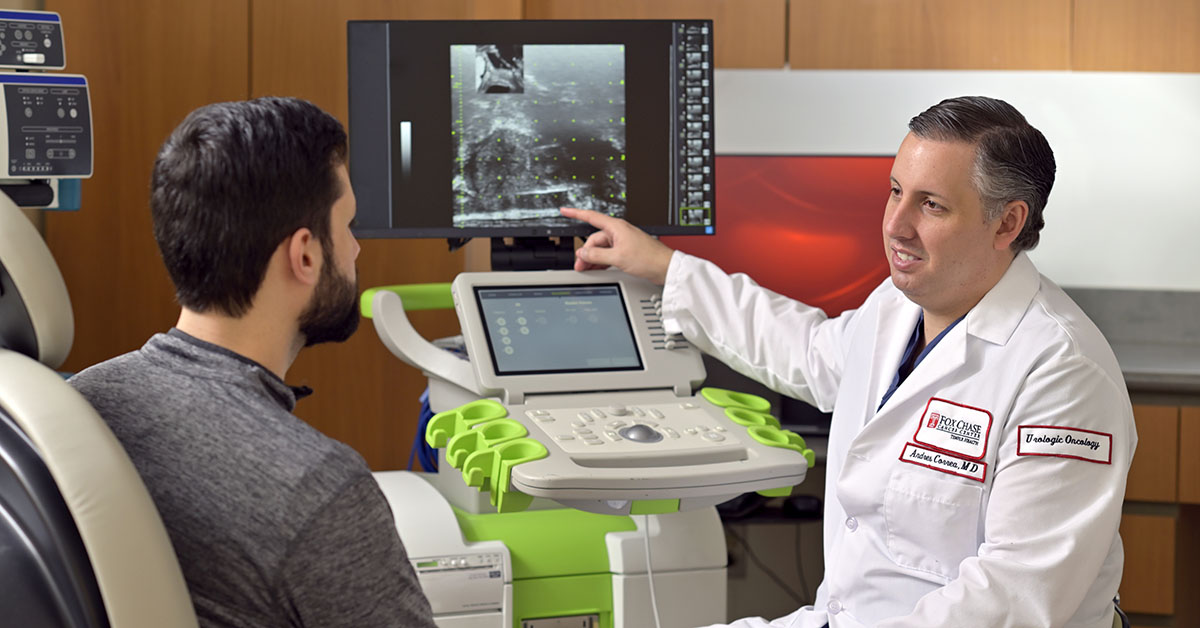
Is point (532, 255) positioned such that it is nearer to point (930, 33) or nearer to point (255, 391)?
point (255, 391)

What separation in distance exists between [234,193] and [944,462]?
3.18ft

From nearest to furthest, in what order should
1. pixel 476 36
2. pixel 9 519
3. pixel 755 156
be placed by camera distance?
pixel 9 519, pixel 476 36, pixel 755 156

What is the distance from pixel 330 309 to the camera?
3.84 ft

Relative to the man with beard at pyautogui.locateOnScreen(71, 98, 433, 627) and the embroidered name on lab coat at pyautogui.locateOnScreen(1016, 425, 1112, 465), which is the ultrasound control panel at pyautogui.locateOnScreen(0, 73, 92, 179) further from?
the embroidered name on lab coat at pyautogui.locateOnScreen(1016, 425, 1112, 465)

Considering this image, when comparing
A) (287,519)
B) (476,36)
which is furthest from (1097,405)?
(476,36)

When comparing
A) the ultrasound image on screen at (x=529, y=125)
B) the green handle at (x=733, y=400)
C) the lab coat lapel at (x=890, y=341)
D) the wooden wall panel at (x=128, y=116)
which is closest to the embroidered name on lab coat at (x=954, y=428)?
the lab coat lapel at (x=890, y=341)

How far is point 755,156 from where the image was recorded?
123 inches

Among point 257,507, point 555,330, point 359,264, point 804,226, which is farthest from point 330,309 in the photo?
point 804,226

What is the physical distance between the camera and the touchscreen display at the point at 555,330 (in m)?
1.89

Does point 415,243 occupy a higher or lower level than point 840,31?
lower

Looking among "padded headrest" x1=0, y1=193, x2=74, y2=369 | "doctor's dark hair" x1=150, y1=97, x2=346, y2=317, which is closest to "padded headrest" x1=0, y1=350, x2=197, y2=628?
"doctor's dark hair" x1=150, y1=97, x2=346, y2=317

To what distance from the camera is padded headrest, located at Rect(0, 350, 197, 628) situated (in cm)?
87

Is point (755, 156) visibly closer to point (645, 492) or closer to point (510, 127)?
point (510, 127)

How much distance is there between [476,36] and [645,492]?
906mm
